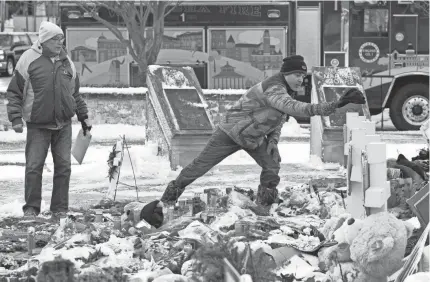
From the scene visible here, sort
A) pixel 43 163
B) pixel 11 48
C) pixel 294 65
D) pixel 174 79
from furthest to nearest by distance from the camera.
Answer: pixel 11 48, pixel 174 79, pixel 43 163, pixel 294 65

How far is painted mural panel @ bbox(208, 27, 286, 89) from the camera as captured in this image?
22.2 m

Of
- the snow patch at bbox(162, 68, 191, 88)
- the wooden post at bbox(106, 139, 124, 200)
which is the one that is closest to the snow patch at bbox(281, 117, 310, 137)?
the snow patch at bbox(162, 68, 191, 88)

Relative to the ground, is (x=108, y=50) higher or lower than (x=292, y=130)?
higher

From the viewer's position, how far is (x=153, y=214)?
7.97m

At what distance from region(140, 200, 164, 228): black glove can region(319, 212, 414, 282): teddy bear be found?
2.50 meters

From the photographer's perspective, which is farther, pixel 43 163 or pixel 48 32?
pixel 43 163

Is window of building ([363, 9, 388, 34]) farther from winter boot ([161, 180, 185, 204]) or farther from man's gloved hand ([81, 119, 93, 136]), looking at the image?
winter boot ([161, 180, 185, 204])

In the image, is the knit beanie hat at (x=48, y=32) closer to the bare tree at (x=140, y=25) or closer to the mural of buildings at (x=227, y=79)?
the bare tree at (x=140, y=25)

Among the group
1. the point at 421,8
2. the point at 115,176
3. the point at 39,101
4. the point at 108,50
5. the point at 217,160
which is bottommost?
the point at 115,176

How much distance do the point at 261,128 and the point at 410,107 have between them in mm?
10665

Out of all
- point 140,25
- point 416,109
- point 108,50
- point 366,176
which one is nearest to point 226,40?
point 140,25

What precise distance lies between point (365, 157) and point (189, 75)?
734 centimetres

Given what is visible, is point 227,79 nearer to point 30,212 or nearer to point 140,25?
point 140,25

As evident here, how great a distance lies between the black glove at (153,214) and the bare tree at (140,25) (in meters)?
12.9
